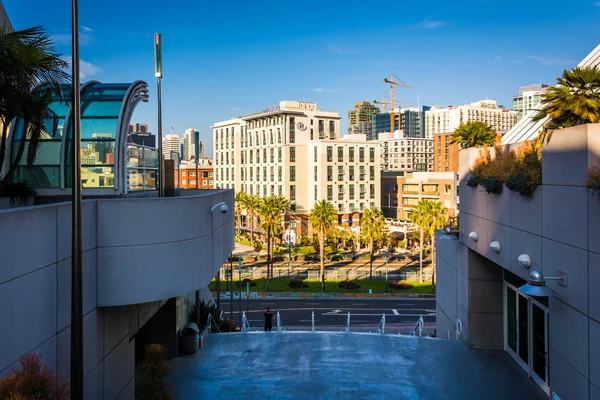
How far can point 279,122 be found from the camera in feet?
366

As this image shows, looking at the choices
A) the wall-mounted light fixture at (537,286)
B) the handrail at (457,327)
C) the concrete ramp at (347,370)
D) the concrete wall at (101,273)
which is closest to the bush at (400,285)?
the handrail at (457,327)

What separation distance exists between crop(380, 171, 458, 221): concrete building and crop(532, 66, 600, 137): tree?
317 feet

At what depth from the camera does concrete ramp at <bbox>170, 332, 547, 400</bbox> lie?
14328 millimetres

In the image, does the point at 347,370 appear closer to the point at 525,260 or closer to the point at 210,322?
the point at 525,260

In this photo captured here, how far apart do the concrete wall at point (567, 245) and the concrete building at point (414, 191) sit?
98.3 meters

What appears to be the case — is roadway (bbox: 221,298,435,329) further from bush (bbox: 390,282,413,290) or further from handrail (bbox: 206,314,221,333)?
handrail (bbox: 206,314,221,333)

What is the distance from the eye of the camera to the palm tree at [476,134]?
19.8m

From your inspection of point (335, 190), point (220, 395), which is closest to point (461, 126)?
point (220, 395)

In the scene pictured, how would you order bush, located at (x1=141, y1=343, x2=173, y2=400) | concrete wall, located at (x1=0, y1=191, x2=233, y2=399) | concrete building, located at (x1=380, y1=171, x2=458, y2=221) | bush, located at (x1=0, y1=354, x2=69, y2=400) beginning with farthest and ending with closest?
concrete building, located at (x1=380, y1=171, x2=458, y2=221) → bush, located at (x1=141, y1=343, x2=173, y2=400) → concrete wall, located at (x1=0, y1=191, x2=233, y2=399) → bush, located at (x1=0, y1=354, x2=69, y2=400)

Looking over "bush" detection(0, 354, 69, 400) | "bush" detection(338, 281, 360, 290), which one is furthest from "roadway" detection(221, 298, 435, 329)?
"bush" detection(0, 354, 69, 400)

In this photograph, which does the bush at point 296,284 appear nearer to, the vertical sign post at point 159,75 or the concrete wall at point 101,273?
the vertical sign post at point 159,75

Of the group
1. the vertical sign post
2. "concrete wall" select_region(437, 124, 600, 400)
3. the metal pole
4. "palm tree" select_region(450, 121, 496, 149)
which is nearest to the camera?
the metal pole

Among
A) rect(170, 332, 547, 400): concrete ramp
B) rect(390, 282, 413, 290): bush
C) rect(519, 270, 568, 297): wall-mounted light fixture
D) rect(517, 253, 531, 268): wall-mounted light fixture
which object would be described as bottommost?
rect(390, 282, 413, 290): bush

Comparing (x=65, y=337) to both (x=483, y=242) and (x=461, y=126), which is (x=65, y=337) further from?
(x=461, y=126)
